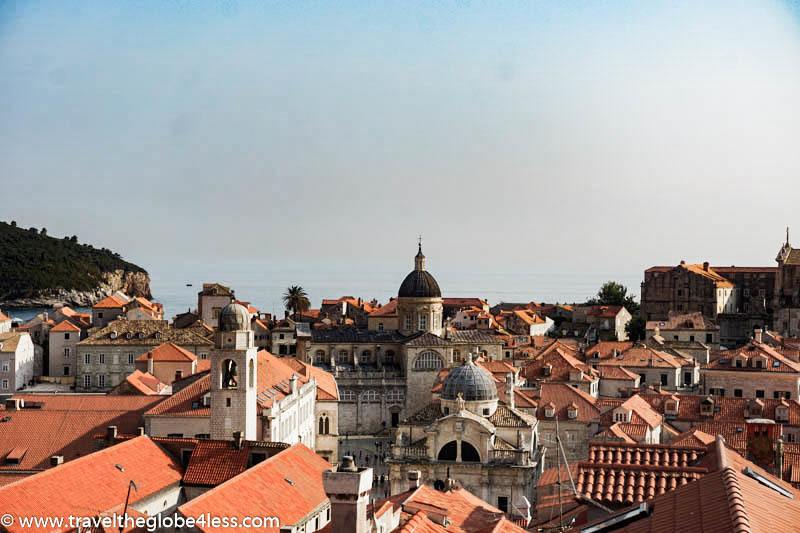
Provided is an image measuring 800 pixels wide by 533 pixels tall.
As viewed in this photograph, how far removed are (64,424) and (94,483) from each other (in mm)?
12170

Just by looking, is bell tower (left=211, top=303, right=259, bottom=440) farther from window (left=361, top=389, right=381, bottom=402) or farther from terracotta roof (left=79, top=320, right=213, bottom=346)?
terracotta roof (left=79, top=320, right=213, bottom=346)

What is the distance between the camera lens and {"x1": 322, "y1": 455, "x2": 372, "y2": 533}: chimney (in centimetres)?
1454

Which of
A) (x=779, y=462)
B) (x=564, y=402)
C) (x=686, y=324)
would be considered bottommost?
(x=564, y=402)

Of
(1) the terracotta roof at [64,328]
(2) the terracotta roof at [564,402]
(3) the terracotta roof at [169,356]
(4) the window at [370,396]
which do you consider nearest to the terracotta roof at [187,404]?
(2) the terracotta roof at [564,402]

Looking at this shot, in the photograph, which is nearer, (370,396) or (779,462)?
(779,462)

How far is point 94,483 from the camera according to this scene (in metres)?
26.4

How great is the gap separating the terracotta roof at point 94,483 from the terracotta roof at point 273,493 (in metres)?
2.91

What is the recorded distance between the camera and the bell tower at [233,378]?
3616 cm

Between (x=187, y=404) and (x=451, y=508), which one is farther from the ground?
(x=451, y=508)

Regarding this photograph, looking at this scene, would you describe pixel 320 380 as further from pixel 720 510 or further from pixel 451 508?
pixel 720 510

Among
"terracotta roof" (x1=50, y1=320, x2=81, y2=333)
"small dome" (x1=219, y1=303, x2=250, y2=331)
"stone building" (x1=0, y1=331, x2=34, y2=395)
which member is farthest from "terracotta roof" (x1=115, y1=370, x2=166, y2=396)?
"terracotta roof" (x1=50, y1=320, x2=81, y2=333)

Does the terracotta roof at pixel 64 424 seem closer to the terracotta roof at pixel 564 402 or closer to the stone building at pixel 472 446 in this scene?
the stone building at pixel 472 446

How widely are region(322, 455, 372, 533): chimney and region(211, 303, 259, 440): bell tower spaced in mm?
21441

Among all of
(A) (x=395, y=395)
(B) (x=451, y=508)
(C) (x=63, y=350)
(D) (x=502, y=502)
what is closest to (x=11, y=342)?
(C) (x=63, y=350)
